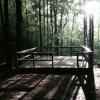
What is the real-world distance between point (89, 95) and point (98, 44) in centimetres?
6078

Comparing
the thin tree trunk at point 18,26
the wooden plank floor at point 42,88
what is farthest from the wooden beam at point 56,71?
the thin tree trunk at point 18,26

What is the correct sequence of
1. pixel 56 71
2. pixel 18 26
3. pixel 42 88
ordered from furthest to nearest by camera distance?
pixel 18 26, pixel 56 71, pixel 42 88

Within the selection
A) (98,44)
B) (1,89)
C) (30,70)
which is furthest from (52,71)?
(98,44)

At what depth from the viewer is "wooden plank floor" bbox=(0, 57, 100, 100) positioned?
7.83m

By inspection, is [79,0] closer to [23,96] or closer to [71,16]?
[71,16]

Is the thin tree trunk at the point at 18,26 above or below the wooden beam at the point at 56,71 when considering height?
above

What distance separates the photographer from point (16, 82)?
33.3 ft

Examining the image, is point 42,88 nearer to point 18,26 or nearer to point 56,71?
point 56,71

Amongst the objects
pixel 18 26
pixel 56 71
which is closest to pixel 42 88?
pixel 56 71

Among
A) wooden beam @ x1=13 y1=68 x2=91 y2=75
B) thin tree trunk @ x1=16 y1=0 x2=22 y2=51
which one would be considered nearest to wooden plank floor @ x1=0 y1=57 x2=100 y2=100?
wooden beam @ x1=13 y1=68 x2=91 y2=75

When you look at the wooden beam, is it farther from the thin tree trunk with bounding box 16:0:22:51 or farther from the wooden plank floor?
the thin tree trunk with bounding box 16:0:22:51

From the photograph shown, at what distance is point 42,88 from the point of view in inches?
355

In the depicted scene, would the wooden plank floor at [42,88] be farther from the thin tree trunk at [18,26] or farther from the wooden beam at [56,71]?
the thin tree trunk at [18,26]

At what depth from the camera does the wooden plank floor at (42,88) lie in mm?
7827
